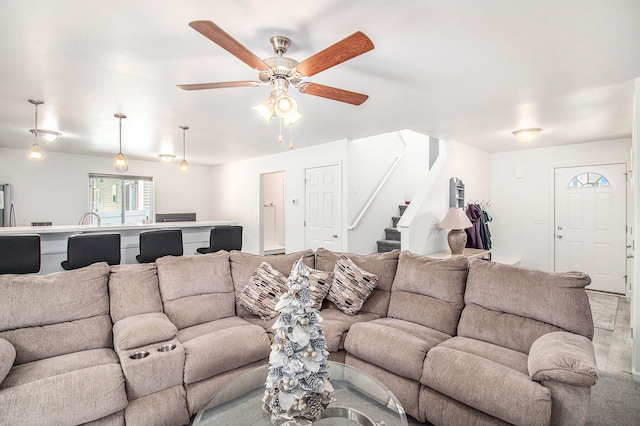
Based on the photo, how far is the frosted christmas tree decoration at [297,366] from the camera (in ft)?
4.76

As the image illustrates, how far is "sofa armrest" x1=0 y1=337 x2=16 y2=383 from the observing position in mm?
1674

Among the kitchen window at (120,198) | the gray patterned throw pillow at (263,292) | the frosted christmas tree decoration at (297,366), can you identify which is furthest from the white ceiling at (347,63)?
the kitchen window at (120,198)

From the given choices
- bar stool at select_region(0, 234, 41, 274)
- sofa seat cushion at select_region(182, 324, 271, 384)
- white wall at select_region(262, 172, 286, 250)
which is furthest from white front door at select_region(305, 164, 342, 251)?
bar stool at select_region(0, 234, 41, 274)

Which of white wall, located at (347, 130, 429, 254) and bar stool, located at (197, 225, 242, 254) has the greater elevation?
white wall, located at (347, 130, 429, 254)

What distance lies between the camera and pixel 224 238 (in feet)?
15.4

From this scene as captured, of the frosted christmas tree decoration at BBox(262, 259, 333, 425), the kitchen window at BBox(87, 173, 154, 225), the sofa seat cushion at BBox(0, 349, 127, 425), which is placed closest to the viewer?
the frosted christmas tree decoration at BBox(262, 259, 333, 425)

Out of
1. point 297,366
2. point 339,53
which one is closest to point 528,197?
point 339,53

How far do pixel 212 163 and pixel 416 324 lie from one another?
6.98 metres

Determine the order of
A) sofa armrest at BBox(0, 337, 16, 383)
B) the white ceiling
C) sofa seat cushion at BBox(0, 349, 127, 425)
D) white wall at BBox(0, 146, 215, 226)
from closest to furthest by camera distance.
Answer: sofa seat cushion at BBox(0, 349, 127, 425), sofa armrest at BBox(0, 337, 16, 383), the white ceiling, white wall at BBox(0, 146, 215, 226)

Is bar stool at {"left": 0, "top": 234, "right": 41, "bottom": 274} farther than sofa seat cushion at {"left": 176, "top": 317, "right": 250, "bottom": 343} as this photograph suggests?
Yes

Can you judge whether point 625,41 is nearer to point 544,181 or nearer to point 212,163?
point 544,181

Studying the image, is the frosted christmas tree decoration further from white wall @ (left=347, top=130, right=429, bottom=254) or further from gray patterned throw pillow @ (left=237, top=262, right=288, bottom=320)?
white wall @ (left=347, top=130, right=429, bottom=254)

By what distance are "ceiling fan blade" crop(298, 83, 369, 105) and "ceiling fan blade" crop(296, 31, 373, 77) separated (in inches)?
7.2

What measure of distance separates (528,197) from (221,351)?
5.92 metres
